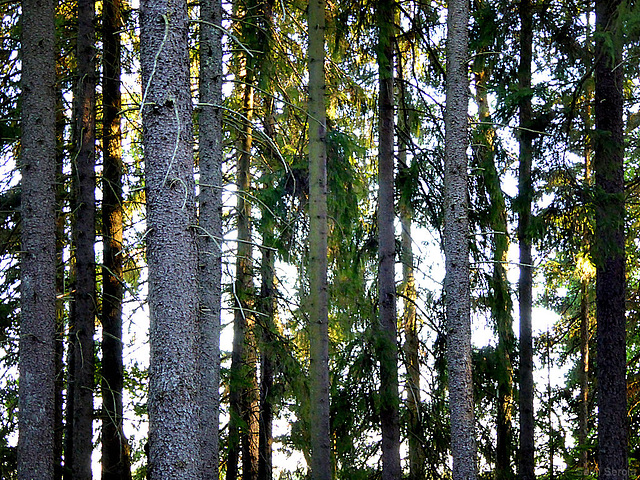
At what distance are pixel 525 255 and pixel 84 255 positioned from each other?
7317 millimetres

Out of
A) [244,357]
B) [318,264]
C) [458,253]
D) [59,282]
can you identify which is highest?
[59,282]

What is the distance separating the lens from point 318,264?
8.45 metres

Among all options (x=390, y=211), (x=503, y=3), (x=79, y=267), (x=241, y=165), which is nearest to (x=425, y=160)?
(x=390, y=211)

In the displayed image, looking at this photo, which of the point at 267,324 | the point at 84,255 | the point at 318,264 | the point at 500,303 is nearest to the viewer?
the point at 318,264

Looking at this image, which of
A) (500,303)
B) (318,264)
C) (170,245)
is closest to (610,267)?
(500,303)

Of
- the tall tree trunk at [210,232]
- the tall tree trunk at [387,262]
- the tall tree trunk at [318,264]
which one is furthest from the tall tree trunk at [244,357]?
the tall tree trunk at [210,232]

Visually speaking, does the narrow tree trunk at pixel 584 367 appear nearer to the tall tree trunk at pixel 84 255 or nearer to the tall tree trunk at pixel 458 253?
the tall tree trunk at pixel 458 253

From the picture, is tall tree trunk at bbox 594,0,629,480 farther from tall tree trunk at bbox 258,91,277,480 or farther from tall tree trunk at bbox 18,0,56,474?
tall tree trunk at bbox 18,0,56,474

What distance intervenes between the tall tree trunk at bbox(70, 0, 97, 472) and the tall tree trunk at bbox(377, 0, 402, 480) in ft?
13.4

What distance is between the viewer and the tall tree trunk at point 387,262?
31.5ft

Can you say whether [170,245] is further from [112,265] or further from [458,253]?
[112,265]

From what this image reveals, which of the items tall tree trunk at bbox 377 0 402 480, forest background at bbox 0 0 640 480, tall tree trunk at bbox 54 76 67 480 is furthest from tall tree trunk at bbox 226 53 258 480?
tall tree trunk at bbox 54 76 67 480

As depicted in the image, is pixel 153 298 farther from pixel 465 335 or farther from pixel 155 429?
pixel 465 335

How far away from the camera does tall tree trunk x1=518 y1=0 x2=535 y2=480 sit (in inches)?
432
